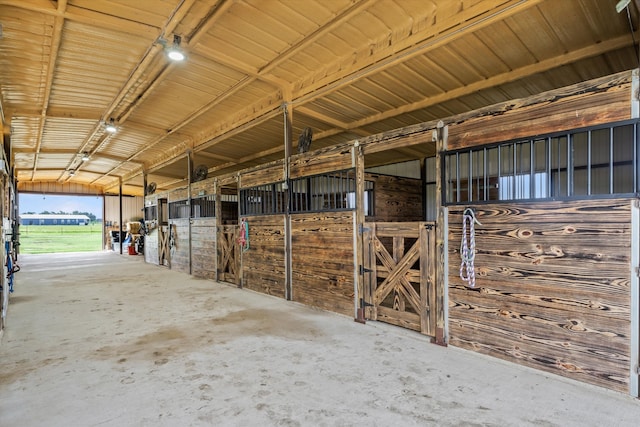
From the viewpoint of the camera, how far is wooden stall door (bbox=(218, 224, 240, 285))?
6637 millimetres

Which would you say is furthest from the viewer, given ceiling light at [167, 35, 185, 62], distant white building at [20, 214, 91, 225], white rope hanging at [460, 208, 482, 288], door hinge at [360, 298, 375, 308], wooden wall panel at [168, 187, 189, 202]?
distant white building at [20, 214, 91, 225]

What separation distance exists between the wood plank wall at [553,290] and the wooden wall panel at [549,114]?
1.98 ft

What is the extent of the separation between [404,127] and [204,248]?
17.8 ft

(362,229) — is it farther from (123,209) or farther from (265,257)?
(123,209)

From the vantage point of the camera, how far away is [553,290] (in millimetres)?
2564

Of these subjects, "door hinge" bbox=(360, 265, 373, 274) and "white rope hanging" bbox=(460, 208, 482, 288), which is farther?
"door hinge" bbox=(360, 265, 373, 274)

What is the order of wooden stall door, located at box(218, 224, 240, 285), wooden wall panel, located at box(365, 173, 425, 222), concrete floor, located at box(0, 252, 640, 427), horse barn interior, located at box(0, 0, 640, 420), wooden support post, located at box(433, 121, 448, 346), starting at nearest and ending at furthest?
concrete floor, located at box(0, 252, 640, 427) → horse barn interior, located at box(0, 0, 640, 420) → wooden support post, located at box(433, 121, 448, 346) → wooden wall panel, located at box(365, 173, 425, 222) → wooden stall door, located at box(218, 224, 240, 285)

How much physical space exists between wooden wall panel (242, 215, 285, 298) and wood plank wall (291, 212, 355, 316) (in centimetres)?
34

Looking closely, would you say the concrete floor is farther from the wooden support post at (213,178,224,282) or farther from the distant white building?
the distant white building

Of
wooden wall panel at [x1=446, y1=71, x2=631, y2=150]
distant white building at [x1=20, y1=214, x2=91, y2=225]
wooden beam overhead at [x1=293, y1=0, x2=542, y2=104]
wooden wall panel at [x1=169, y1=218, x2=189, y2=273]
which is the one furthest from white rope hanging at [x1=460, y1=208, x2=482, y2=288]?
distant white building at [x1=20, y1=214, x2=91, y2=225]

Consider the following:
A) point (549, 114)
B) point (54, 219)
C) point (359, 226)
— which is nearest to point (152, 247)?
point (359, 226)

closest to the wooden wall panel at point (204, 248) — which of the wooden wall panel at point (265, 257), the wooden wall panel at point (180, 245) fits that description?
the wooden wall panel at point (180, 245)

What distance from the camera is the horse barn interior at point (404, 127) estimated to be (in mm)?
2457

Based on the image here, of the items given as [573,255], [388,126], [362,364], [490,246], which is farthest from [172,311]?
[388,126]
